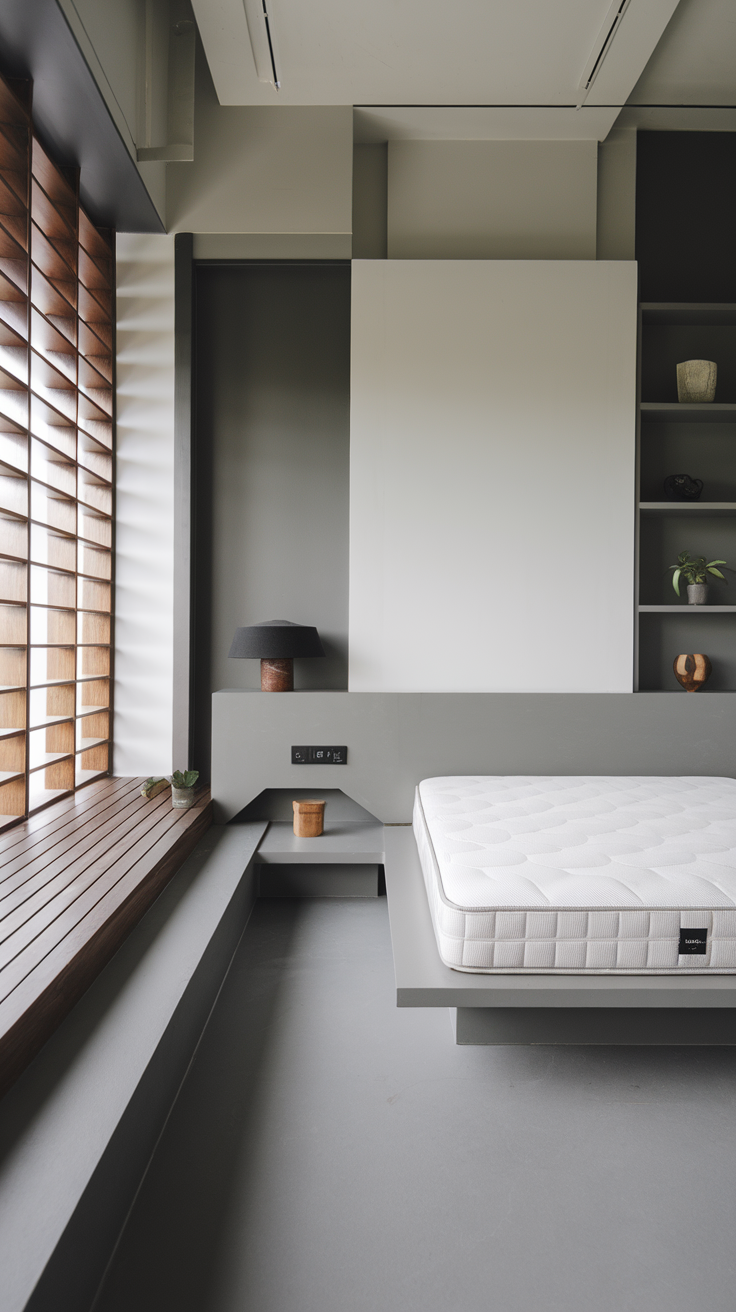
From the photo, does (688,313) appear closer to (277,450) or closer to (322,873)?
(277,450)

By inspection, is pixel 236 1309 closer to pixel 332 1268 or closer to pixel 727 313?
pixel 332 1268

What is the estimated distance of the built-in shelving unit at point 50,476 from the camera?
2.29 metres

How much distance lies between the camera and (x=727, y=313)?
10.5ft

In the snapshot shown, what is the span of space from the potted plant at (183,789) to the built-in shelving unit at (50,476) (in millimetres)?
448

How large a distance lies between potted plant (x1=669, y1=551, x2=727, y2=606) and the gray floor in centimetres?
198

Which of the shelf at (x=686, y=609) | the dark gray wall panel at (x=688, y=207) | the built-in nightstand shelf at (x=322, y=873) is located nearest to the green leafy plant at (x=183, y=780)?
the built-in nightstand shelf at (x=322, y=873)

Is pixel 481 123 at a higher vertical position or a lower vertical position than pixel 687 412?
higher

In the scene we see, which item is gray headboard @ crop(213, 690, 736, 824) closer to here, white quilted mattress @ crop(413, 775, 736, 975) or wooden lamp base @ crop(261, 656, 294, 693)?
wooden lamp base @ crop(261, 656, 294, 693)

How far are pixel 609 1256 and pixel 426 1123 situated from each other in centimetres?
44

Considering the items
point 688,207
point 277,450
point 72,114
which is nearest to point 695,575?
point 688,207

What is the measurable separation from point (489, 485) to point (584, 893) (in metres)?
2.06

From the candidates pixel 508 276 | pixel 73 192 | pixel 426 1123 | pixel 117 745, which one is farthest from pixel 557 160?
pixel 426 1123

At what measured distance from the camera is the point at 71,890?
74.7 inches

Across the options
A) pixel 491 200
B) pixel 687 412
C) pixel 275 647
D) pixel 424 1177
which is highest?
pixel 491 200
